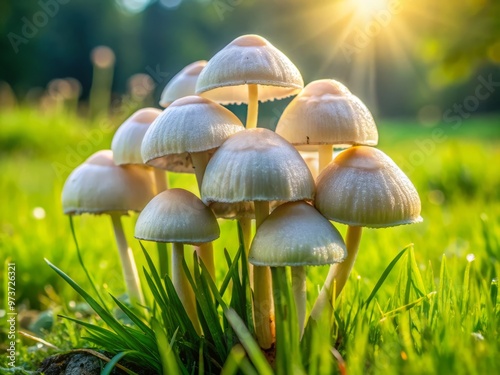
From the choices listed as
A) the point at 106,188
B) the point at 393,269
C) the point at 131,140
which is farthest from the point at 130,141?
the point at 393,269

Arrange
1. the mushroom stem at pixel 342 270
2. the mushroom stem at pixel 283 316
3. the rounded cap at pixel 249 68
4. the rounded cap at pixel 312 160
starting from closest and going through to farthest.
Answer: the mushroom stem at pixel 283 316
the rounded cap at pixel 249 68
the mushroom stem at pixel 342 270
the rounded cap at pixel 312 160

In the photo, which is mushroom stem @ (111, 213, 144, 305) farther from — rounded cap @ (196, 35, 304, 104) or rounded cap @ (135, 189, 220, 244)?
rounded cap @ (196, 35, 304, 104)

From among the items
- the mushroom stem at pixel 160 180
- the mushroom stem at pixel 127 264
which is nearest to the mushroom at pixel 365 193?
the mushroom stem at pixel 160 180

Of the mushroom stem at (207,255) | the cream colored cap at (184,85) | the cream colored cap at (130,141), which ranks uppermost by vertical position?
the cream colored cap at (184,85)

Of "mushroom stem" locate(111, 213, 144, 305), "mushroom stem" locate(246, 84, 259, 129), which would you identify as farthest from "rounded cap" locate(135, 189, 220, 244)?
"mushroom stem" locate(111, 213, 144, 305)

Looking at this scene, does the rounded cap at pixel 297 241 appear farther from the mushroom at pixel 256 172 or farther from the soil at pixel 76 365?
the soil at pixel 76 365

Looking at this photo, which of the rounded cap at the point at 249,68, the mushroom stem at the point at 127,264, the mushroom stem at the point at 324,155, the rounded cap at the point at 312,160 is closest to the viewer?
the rounded cap at the point at 249,68

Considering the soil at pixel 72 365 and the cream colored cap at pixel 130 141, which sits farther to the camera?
the cream colored cap at pixel 130 141

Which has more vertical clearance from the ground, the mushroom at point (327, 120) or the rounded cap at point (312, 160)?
the mushroom at point (327, 120)
